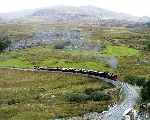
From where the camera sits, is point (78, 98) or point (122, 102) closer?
point (122, 102)

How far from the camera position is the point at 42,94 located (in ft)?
353

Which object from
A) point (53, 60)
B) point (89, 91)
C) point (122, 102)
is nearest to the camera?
point (122, 102)

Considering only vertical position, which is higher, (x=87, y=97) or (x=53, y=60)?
(x=87, y=97)

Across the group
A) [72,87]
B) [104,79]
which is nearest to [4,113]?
[72,87]

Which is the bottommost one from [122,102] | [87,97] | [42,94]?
[42,94]

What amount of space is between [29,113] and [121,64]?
277ft

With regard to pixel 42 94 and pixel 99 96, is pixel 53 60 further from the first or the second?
pixel 99 96

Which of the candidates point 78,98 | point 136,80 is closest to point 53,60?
point 136,80

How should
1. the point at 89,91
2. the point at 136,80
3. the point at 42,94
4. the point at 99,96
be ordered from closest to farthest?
the point at 99,96 → the point at 42,94 → the point at 89,91 → the point at 136,80

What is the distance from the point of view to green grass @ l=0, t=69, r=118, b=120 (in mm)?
85438

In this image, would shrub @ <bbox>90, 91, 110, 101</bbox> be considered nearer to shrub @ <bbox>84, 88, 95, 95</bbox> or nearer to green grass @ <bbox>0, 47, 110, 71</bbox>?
shrub @ <bbox>84, 88, 95, 95</bbox>

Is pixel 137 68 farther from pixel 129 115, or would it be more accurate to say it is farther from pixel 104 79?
pixel 129 115

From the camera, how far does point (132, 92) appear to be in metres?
98.1

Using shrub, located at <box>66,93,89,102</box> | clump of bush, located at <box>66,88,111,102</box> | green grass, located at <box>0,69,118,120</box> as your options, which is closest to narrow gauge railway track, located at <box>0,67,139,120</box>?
green grass, located at <box>0,69,118,120</box>
